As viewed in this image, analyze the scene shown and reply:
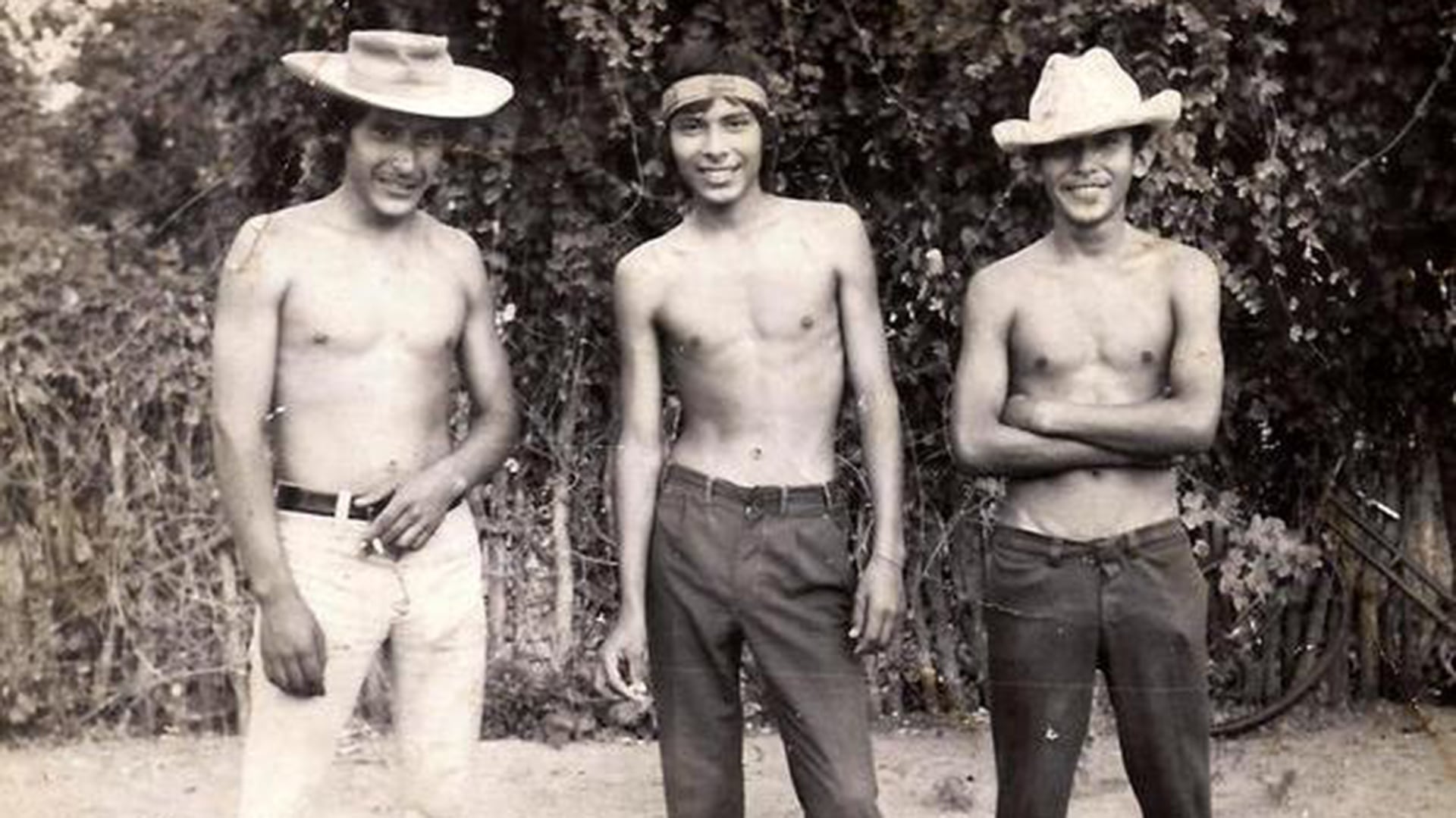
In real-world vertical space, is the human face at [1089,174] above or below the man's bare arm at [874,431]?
above

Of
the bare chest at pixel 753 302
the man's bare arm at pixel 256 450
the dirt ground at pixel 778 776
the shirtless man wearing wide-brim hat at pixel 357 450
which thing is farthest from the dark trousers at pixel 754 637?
the dirt ground at pixel 778 776

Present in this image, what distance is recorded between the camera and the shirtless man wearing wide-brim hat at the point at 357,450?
11.8ft

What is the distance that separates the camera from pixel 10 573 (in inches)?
260

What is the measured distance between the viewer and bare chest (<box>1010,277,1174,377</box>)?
3834 millimetres

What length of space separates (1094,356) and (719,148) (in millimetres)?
901

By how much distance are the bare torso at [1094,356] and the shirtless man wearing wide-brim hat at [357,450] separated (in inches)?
46.0

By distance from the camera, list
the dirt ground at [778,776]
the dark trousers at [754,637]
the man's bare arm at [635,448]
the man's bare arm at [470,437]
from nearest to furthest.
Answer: the man's bare arm at [470,437] → the dark trousers at [754,637] → the man's bare arm at [635,448] → the dirt ground at [778,776]

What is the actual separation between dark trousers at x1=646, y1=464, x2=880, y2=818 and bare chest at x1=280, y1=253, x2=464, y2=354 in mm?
611

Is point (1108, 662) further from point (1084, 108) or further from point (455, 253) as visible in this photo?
point (455, 253)

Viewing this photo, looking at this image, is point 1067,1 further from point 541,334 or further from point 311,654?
point 311,654

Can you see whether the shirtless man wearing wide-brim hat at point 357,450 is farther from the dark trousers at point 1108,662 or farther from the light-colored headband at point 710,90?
the dark trousers at point 1108,662

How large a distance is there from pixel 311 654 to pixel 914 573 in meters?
3.58

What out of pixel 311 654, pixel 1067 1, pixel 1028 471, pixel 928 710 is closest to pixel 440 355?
pixel 311 654

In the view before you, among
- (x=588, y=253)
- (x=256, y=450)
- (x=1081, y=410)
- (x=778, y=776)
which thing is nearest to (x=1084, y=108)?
(x=1081, y=410)
